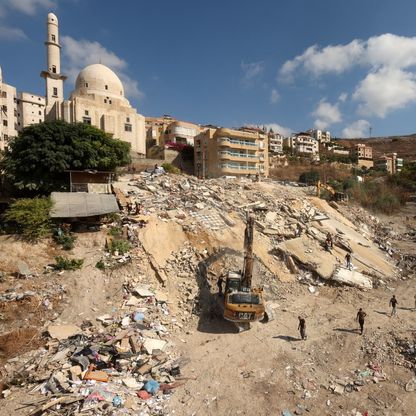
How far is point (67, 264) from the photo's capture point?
14.0 m

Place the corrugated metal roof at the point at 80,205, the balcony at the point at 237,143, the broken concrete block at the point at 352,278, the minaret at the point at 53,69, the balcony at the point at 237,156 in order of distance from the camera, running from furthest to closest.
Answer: the minaret at the point at 53,69 → the balcony at the point at 237,156 → the balcony at the point at 237,143 → the broken concrete block at the point at 352,278 → the corrugated metal roof at the point at 80,205

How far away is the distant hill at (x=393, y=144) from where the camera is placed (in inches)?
4377

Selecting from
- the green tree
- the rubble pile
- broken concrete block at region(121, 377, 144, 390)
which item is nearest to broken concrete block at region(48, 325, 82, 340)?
the rubble pile

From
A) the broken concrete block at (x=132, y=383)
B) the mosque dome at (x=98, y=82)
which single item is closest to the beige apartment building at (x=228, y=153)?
the mosque dome at (x=98, y=82)

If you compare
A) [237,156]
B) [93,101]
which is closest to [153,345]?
[237,156]

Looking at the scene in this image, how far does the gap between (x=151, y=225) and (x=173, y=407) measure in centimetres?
1068

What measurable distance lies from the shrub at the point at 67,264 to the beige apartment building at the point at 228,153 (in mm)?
25936

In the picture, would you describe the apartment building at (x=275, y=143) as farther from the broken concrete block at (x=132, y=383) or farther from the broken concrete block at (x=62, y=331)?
the broken concrete block at (x=132, y=383)

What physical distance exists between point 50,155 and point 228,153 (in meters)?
24.1

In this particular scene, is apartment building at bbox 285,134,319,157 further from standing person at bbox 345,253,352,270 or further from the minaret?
standing person at bbox 345,253,352,270

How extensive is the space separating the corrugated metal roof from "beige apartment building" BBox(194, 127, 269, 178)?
21.8 m

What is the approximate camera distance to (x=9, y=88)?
5216 cm

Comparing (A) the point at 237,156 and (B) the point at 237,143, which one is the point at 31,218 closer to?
(A) the point at 237,156

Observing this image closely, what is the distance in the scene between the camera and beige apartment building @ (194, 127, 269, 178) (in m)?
38.7
